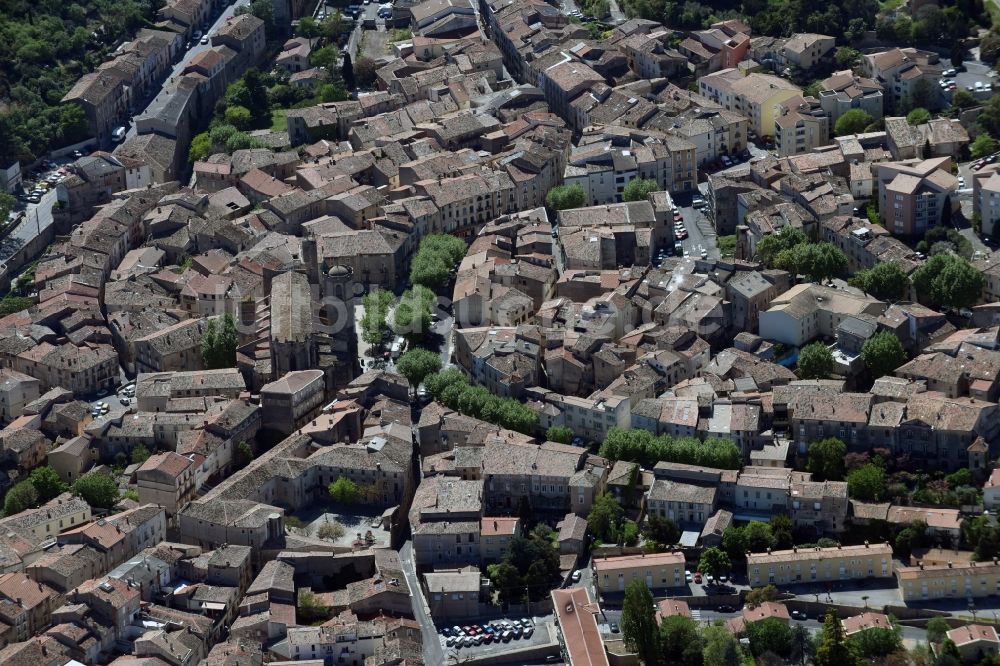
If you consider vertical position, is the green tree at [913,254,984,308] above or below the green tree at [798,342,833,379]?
above

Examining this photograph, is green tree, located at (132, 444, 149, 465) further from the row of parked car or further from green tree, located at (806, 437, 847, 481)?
green tree, located at (806, 437, 847, 481)

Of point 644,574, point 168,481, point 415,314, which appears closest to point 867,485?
point 644,574

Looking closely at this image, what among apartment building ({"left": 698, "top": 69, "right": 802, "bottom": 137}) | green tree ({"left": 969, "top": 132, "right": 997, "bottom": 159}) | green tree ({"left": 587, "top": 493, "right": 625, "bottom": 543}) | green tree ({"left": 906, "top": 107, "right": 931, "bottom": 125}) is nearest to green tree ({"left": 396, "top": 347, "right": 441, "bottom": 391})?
green tree ({"left": 587, "top": 493, "right": 625, "bottom": 543})

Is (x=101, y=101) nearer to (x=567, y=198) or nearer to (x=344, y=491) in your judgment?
(x=567, y=198)

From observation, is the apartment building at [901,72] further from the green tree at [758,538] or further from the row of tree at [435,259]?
A: the green tree at [758,538]

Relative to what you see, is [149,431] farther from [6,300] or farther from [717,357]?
[717,357]

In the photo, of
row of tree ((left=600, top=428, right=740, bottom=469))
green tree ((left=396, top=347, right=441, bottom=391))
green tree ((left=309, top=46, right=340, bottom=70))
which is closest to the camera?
row of tree ((left=600, top=428, right=740, bottom=469))
